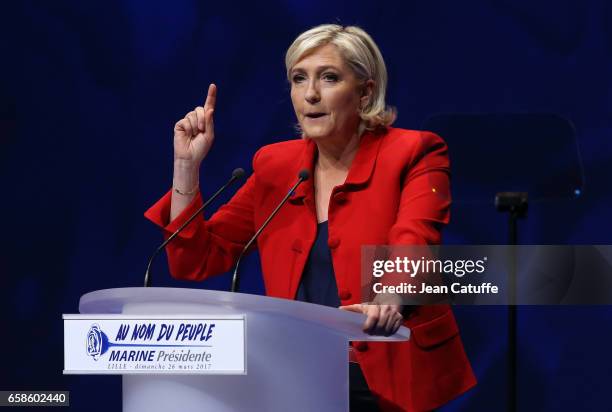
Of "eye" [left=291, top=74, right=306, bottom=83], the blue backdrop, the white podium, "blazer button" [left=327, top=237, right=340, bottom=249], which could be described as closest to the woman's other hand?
the white podium

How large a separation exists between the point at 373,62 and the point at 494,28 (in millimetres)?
701

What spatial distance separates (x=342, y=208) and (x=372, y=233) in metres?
0.09

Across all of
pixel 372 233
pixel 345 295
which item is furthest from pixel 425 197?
pixel 345 295

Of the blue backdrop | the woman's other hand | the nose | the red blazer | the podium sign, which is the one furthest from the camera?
the blue backdrop

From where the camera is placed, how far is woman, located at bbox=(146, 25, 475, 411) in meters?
2.29

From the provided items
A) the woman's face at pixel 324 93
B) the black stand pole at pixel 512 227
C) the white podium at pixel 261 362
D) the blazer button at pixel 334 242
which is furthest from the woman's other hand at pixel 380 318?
the woman's face at pixel 324 93

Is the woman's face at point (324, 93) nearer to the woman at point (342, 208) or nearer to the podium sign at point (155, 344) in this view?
the woman at point (342, 208)

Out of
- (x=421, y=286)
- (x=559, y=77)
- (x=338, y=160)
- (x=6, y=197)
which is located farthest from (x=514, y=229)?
(x=6, y=197)

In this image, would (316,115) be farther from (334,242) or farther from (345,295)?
(345,295)

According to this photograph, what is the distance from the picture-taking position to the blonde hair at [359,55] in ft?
8.14

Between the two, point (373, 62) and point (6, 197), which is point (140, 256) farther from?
point (373, 62)

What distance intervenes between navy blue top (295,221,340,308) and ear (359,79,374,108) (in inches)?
13.2

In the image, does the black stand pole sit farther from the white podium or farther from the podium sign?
the podium sign

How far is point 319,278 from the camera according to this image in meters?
2.38
